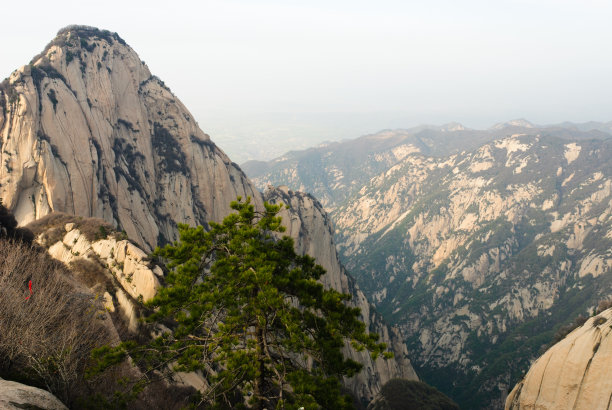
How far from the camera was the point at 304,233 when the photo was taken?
125312 mm

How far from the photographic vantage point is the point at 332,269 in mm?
134000

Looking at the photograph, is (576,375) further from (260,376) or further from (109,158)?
(109,158)

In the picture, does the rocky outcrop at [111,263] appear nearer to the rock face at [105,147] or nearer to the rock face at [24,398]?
the rock face at [105,147]

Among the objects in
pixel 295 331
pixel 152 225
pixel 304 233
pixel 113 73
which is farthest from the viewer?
pixel 304 233

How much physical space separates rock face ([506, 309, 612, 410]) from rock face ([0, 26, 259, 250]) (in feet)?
206

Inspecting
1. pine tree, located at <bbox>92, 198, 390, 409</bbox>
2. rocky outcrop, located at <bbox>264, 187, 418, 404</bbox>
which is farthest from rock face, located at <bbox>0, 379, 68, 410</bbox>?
rocky outcrop, located at <bbox>264, 187, 418, 404</bbox>

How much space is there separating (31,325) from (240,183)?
81.0 meters

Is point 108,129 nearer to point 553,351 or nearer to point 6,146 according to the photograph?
point 6,146

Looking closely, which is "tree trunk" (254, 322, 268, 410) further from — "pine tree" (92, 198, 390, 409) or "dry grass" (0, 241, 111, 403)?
"dry grass" (0, 241, 111, 403)

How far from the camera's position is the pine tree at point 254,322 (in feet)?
59.9

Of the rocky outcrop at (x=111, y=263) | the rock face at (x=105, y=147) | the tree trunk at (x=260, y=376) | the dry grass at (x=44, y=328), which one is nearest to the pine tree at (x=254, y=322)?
the tree trunk at (x=260, y=376)

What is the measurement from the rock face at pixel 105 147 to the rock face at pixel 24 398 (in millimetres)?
51783

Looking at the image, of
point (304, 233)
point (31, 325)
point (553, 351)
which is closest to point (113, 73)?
point (304, 233)

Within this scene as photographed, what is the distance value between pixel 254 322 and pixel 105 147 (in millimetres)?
68635
